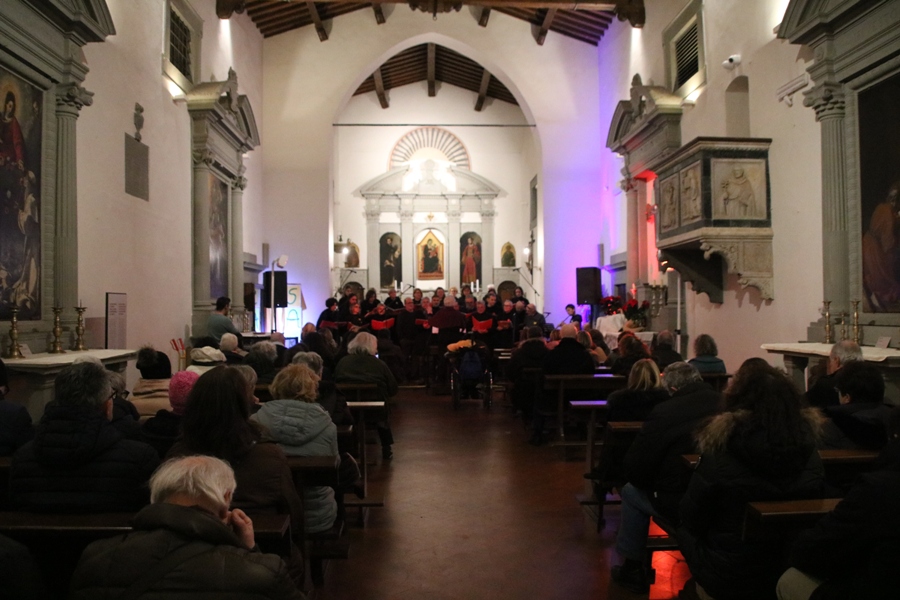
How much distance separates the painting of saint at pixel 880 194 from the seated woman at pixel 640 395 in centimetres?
276

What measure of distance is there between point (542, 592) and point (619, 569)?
1.52 feet

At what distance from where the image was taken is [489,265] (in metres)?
23.4

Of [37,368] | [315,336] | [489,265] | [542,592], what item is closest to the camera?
[542,592]

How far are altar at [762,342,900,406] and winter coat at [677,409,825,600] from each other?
2638 millimetres

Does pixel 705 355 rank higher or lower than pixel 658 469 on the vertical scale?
higher

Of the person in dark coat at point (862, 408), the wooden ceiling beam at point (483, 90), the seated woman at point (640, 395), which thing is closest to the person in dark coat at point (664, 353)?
the seated woman at point (640, 395)

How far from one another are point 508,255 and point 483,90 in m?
5.24

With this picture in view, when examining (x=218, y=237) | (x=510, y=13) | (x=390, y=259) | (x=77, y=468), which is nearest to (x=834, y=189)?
(x=77, y=468)

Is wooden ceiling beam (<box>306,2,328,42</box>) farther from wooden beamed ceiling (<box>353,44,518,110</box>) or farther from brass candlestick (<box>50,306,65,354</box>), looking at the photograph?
brass candlestick (<box>50,306,65,354</box>)

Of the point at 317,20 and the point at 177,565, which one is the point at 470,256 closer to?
the point at 317,20

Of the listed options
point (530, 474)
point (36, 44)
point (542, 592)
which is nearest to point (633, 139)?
point (530, 474)

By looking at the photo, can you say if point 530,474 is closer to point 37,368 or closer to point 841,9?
point 37,368

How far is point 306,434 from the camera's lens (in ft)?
12.2

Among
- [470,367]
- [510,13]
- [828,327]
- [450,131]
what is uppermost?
[510,13]
